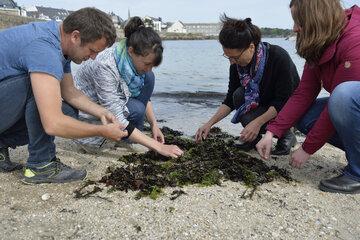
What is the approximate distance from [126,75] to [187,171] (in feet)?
3.94

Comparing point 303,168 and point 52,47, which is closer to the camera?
point 52,47

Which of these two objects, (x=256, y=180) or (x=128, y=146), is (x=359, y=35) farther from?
(x=128, y=146)

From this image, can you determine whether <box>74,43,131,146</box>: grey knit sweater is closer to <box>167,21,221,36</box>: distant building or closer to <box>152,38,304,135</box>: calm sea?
<box>152,38,304,135</box>: calm sea

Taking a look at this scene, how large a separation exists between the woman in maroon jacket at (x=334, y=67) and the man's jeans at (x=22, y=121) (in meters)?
1.94

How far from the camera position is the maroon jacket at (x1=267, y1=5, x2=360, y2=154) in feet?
11.3

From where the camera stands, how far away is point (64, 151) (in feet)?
15.5

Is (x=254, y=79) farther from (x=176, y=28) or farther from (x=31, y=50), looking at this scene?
(x=176, y=28)

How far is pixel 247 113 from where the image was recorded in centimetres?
511

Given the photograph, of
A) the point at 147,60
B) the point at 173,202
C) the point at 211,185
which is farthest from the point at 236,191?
the point at 147,60

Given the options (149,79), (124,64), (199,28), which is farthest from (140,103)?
(199,28)

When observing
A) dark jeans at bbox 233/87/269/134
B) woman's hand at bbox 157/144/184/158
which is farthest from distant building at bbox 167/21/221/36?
woman's hand at bbox 157/144/184/158

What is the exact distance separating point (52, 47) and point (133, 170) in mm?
1364

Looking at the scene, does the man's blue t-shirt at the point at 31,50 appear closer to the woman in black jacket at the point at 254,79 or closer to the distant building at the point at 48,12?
the woman in black jacket at the point at 254,79

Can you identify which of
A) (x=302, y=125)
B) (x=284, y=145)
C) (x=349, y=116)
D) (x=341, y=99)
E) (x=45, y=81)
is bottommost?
(x=284, y=145)
